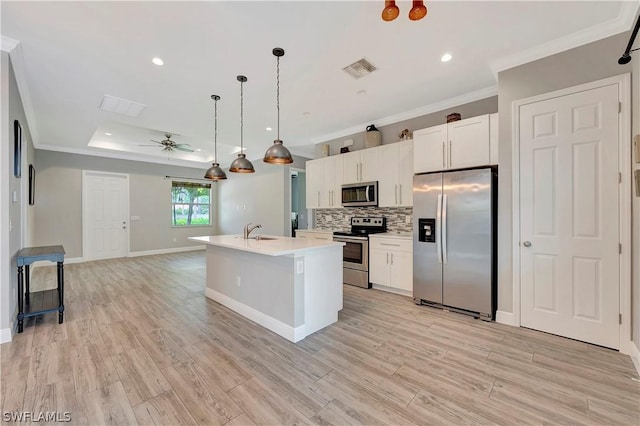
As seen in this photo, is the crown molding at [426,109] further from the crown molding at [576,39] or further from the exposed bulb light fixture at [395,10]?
the exposed bulb light fixture at [395,10]

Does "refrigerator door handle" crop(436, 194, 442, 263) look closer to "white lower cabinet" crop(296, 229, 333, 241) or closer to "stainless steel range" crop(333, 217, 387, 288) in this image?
"stainless steel range" crop(333, 217, 387, 288)

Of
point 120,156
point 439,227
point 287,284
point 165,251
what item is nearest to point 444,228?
point 439,227

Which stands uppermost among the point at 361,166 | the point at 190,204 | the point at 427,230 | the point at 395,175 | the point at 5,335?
the point at 361,166

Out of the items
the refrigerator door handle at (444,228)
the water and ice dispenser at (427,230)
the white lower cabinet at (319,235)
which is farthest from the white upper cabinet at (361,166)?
the refrigerator door handle at (444,228)

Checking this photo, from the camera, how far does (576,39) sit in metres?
2.47

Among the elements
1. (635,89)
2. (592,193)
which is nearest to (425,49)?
(635,89)

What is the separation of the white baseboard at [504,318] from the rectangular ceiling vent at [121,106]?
5.46 m

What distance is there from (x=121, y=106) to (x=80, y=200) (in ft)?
13.7

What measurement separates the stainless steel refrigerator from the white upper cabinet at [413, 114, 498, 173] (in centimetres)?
19

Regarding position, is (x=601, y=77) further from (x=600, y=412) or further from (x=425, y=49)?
(x=600, y=412)

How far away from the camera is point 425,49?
8.57 feet

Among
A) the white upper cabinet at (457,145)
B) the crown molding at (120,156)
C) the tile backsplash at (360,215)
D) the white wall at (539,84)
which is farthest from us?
the crown molding at (120,156)

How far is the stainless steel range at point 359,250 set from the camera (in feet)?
14.1

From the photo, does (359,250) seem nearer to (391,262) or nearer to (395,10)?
(391,262)
